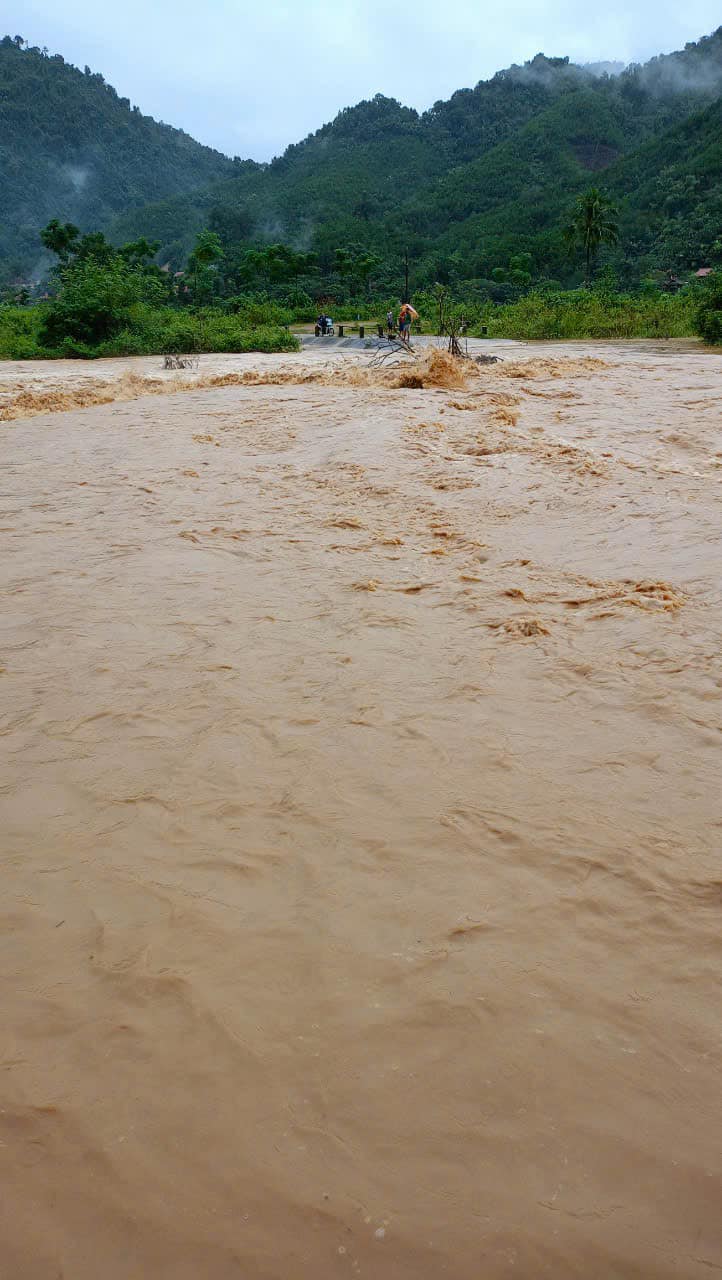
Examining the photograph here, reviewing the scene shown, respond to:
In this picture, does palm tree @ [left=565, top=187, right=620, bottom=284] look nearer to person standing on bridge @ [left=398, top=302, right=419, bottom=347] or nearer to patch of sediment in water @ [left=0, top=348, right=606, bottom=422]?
person standing on bridge @ [left=398, top=302, right=419, bottom=347]

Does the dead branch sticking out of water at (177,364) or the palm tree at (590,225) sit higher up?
the palm tree at (590,225)

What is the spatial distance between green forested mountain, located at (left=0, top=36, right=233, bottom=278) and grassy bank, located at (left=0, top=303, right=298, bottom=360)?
273 ft

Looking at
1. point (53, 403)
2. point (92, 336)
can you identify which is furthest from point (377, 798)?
point (92, 336)

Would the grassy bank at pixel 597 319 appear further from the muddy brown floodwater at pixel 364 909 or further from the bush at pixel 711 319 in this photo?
the muddy brown floodwater at pixel 364 909

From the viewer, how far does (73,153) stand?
10556 cm

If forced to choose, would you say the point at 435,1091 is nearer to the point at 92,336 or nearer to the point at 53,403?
the point at 53,403

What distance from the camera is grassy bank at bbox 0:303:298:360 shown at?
2191cm

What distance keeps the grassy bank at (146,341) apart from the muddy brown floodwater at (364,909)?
19206 mm

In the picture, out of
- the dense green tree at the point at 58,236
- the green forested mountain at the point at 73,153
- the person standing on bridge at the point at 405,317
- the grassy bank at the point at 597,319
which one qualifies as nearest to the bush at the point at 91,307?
the person standing on bridge at the point at 405,317

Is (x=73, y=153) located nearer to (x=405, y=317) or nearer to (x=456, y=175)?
(x=456, y=175)

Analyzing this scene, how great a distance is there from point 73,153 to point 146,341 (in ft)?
353

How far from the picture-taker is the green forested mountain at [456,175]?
48438 millimetres

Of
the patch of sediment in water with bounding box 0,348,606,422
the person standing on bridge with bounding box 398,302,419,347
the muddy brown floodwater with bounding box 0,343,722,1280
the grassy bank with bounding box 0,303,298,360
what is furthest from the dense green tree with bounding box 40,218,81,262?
the muddy brown floodwater with bounding box 0,343,722,1280

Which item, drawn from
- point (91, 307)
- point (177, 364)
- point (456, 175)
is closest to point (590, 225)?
point (91, 307)
